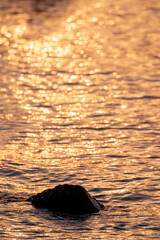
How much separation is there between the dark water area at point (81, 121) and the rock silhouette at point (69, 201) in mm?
213

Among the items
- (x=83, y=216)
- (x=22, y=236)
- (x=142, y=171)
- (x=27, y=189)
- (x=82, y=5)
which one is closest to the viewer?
(x=22, y=236)

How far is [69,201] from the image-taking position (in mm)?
13539

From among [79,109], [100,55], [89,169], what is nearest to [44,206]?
[89,169]

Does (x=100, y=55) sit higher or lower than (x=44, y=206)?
lower

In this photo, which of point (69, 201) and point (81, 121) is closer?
point (69, 201)

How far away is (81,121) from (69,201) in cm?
724

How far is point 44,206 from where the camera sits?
1369cm

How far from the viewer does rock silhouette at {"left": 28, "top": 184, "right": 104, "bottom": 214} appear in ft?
44.2

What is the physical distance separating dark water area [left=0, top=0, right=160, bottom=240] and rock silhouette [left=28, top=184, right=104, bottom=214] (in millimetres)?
213

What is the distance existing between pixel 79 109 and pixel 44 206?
8.49 m

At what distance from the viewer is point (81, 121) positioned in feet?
67.5

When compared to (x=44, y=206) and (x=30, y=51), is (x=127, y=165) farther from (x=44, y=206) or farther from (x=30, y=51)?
(x=30, y=51)

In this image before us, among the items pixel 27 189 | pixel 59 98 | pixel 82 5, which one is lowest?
pixel 82 5

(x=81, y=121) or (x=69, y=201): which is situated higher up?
(x=69, y=201)
